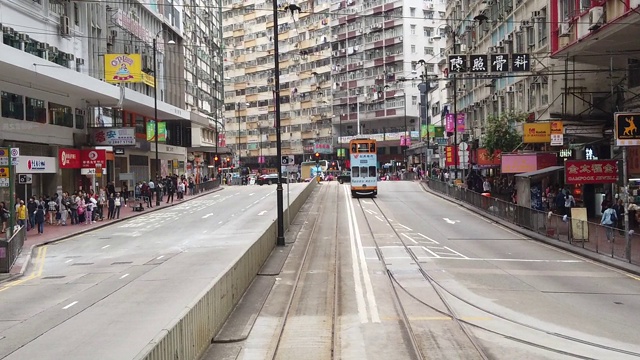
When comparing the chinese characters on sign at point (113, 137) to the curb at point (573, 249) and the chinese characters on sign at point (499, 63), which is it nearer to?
the curb at point (573, 249)

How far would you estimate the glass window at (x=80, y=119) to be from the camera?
138 ft

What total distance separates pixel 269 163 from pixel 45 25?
7908cm

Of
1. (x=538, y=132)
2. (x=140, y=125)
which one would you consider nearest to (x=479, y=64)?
(x=538, y=132)

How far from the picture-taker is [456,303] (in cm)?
1384

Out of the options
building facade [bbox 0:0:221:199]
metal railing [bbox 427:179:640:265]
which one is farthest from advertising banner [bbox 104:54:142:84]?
metal railing [bbox 427:179:640:265]

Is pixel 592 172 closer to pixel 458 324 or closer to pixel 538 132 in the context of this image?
pixel 538 132

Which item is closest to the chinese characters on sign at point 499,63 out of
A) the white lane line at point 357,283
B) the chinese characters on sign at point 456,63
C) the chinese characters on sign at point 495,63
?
the chinese characters on sign at point 495,63

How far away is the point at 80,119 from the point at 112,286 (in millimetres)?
28788

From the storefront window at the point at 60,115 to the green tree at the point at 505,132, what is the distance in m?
26.3

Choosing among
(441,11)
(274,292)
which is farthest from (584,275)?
(441,11)

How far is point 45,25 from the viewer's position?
3784cm

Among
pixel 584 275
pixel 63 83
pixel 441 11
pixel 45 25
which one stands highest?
pixel 441 11

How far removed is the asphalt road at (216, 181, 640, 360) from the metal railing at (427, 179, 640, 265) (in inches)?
34.8

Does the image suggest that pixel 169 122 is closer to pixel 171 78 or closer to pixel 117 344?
pixel 171 78
